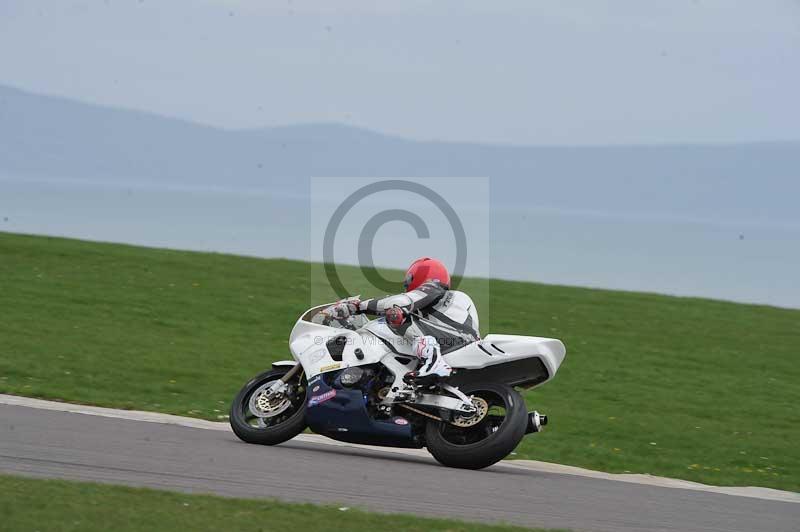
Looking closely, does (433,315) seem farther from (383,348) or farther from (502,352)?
(502,352)

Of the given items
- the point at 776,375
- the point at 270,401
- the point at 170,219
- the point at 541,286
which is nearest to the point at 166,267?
the point at 541,286

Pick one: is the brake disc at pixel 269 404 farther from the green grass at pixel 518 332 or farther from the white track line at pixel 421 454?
the green grass at pixel 518 332

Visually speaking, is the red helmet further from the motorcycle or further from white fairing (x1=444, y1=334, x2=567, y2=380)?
white fairing (x1=444, y1=334, x2=567, y2=380)

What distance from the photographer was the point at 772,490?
10.8m

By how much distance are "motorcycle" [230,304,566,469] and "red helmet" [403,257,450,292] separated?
0.38 meters

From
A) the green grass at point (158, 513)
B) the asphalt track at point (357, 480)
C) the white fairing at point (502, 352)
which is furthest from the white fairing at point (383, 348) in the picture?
the green grass at point (158, 513)

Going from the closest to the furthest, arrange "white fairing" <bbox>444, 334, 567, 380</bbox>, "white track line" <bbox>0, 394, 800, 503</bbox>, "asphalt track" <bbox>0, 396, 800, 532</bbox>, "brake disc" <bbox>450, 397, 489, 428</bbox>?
1. "asphalt track" <bbox>0, 396, 800, 532</bbox>
2. "brake disc" <bbox>450, 397, 489, 428</bbox>
3. "white fairing" <bbox>444, 334, 567, 380</bbox>
4. "white track line" <bbox>0, 394, 800, 503</bbox>

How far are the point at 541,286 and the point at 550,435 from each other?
13.8m

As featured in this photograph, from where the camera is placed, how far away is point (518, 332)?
2058 centimetres

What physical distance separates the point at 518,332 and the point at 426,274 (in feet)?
33.1

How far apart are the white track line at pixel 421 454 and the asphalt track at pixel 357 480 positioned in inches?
5.2

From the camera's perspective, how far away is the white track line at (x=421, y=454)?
10.4 m

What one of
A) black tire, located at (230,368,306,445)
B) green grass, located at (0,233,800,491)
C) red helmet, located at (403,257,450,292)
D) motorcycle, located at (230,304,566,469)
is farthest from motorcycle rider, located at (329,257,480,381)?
green grass, located at (0,233,800,491)

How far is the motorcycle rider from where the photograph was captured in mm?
10297
